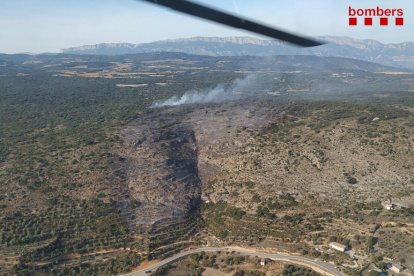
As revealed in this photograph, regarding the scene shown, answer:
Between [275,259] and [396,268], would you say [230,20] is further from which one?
[275,259]

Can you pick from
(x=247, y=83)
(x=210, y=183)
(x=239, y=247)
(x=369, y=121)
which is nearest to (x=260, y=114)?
(x=369, y=121)

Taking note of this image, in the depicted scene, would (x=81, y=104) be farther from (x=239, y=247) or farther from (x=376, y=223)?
(x=376, y=223)

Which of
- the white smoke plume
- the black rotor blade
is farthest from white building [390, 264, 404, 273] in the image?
the white smoke plume

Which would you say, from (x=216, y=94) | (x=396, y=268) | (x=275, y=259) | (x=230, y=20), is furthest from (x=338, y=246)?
(x=216, y=94)

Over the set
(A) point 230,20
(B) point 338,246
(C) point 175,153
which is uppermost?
(A) point 230,20

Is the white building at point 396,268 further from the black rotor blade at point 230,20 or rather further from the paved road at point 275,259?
the black rotor blade at point 230,20

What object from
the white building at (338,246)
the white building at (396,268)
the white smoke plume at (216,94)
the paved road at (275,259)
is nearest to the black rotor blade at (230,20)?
the paved road at (275,259)
